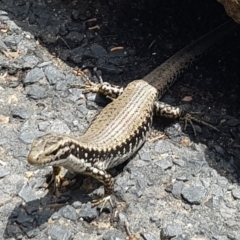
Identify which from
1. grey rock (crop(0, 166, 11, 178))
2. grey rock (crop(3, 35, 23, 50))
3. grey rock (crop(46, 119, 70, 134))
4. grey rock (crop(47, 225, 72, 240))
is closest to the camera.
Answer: grey rock (crop(47, 225, 72, 240))

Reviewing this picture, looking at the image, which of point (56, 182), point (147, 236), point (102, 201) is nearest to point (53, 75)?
point (56, 182)

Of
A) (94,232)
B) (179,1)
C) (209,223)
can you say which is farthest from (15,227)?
(179,1)

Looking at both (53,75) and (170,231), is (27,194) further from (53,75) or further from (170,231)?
(53,75)

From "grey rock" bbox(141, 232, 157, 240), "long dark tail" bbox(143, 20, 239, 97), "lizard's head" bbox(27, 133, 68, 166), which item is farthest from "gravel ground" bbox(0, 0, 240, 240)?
"lizard's head" bbox(27, 133, 68, 166)

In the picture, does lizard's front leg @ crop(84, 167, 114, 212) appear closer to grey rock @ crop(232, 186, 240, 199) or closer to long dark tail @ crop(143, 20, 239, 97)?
grey rock @ crop(232, 186, 240, 199)

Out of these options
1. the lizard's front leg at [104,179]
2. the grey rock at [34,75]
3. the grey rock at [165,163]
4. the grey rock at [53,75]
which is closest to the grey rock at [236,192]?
the grey rock at [165,163]

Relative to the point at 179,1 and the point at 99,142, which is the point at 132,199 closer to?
the point at 99,142

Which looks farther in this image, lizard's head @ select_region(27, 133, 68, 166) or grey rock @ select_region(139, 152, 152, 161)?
grey rock @ select_region(139, 152, 152, 161)

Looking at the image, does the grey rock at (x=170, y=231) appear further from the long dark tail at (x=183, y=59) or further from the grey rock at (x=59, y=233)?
the long dark tail at (x=183, y=59)
